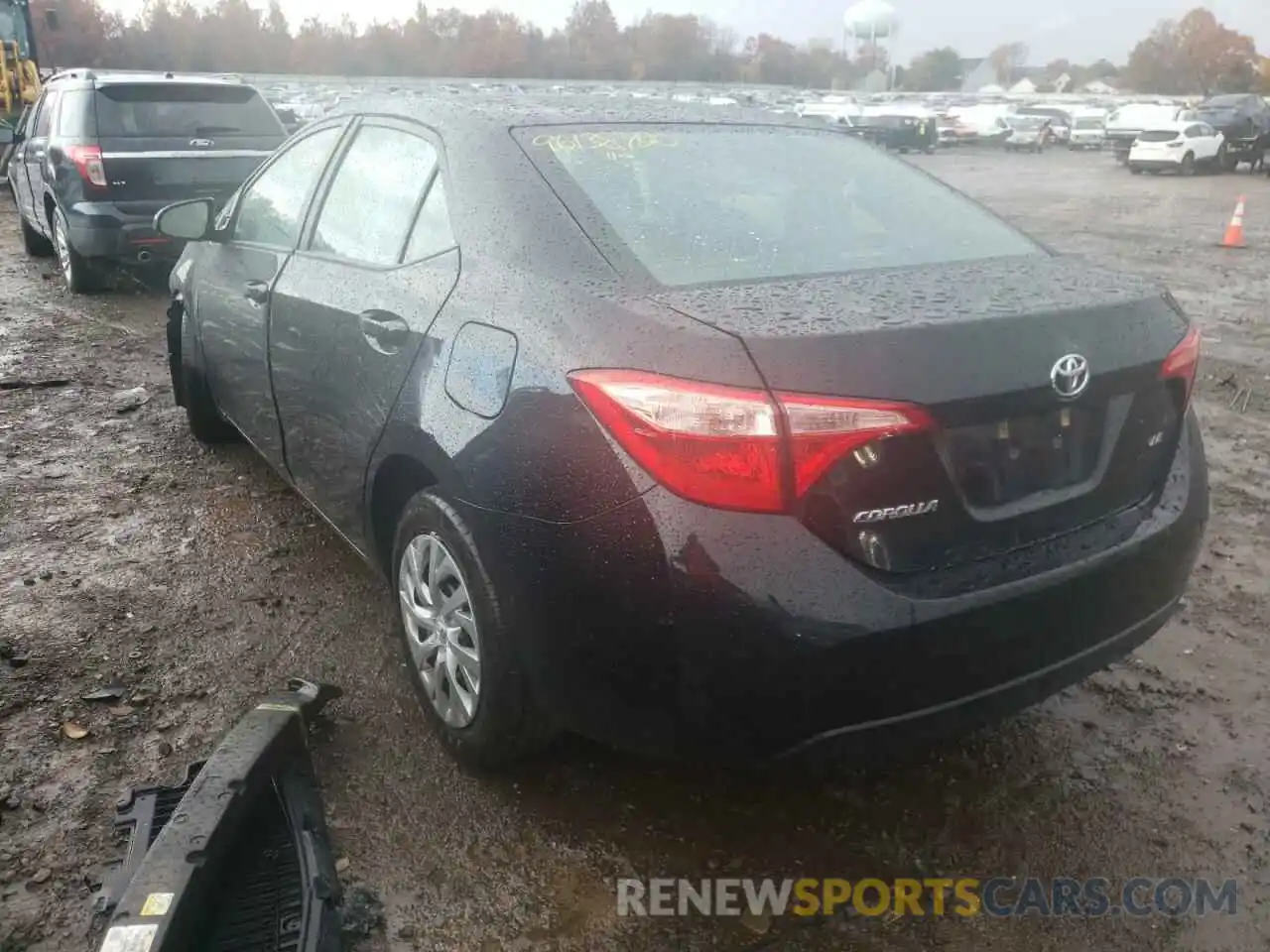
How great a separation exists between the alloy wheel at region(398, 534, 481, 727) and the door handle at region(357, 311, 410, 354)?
0.50 m

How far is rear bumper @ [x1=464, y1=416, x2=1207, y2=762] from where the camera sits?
6.53ft

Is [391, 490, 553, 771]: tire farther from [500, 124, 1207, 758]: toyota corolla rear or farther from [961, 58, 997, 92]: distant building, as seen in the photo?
[961, 58, 997, 92]: distant building

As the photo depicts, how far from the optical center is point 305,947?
6.88 feet

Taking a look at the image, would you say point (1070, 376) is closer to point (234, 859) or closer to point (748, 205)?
A: point (748, 205)

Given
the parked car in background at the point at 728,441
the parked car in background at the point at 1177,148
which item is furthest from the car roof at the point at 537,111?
the parked car in background at the point at 1177,148

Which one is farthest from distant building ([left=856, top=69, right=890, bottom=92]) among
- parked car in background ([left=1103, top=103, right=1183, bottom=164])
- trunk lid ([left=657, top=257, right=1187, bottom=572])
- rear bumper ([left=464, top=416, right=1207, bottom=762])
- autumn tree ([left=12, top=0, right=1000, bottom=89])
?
rear bumper ([left=464, top=416, right=1207, bottom=762])

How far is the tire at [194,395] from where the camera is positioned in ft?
15.6

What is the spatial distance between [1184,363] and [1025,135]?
143ft

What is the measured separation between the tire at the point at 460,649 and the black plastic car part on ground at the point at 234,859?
36 cm

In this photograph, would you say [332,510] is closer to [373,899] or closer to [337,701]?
[337,701]

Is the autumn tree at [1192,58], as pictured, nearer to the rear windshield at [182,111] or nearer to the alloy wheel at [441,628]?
the rear windshield at [182,111]

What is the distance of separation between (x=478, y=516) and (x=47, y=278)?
916 centimetres

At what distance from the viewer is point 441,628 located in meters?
2.69

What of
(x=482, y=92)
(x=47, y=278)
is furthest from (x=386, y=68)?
(x=482, y=92)
